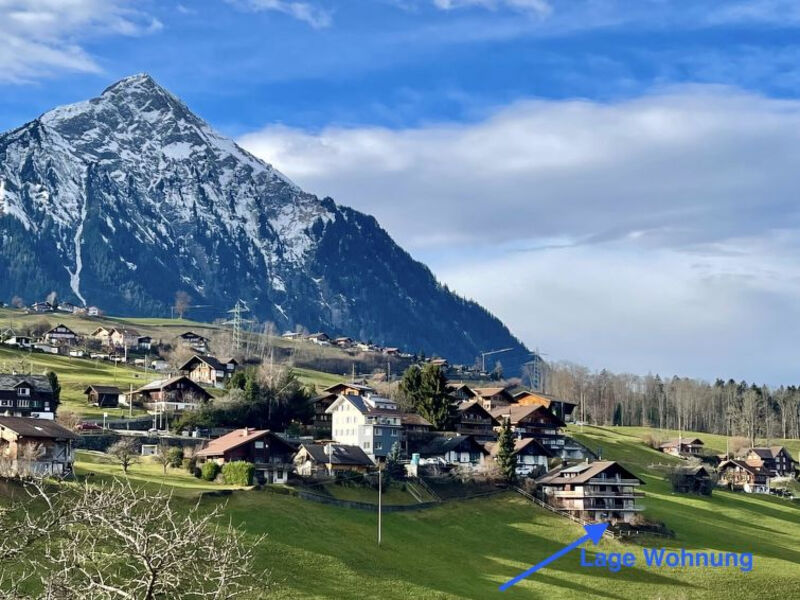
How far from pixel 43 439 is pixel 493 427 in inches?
2610

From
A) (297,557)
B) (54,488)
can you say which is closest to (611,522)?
(297,557)

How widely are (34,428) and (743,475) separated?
4140 inches

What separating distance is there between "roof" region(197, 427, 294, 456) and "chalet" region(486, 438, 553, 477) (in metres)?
26.4

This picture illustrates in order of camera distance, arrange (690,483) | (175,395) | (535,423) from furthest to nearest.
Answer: (175,395) < (535,423) < (690,483)

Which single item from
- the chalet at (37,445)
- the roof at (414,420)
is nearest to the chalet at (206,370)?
the roof at (414,420)

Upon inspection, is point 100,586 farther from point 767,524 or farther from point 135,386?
point 135,386

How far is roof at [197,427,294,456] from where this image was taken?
10406 cm

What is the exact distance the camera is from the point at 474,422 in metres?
140

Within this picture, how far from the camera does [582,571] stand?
279 feet

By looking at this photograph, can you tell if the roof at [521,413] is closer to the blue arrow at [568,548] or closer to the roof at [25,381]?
the blue arrow at [568,548]

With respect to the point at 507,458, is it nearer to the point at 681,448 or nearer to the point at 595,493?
the point at 595,493

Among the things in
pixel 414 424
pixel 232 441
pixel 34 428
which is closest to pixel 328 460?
pixel 232 441

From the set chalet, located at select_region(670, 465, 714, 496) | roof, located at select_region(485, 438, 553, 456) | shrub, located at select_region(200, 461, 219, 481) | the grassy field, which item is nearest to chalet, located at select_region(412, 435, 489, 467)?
roof, located at select_region(485, 438, 553, 456)

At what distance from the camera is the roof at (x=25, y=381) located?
125 m
